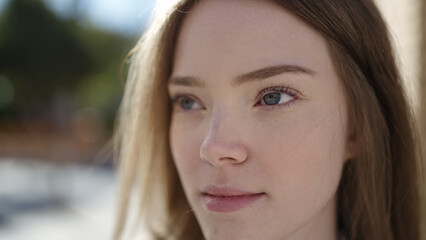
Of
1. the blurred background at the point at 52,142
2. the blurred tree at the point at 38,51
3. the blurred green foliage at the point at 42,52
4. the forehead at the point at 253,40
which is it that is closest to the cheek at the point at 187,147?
the forehead at the point at 253,40

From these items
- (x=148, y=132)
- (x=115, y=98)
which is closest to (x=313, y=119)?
(x=148, y=132)

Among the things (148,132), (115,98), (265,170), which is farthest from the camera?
(115,98)

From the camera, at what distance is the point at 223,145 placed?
1367 millimetres

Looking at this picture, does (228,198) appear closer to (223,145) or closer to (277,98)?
(223,145)

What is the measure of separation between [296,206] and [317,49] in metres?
0.49

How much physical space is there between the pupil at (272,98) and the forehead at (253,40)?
108 mm

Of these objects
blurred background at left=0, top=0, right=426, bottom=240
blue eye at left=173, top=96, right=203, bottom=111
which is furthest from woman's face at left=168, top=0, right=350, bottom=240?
blurred background at left=0, top=0, right=426, bottom=240

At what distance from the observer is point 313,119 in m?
1.44

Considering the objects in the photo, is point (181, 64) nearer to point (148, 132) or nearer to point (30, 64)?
point (148, 132)

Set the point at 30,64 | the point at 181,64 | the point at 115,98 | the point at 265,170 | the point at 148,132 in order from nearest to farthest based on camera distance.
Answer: the point at 265,170 < the point at 181,64 < the point at 148,132 < the point at 30,64 < the point at 115,98

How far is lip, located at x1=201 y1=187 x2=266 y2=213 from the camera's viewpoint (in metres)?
1.41

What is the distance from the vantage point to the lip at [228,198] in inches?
55.6

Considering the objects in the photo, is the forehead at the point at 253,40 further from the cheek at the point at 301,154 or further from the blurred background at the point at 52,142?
the blurred background at the point at 52,142

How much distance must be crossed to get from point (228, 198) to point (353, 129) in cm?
50
